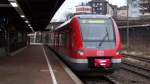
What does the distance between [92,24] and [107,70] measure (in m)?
2.24

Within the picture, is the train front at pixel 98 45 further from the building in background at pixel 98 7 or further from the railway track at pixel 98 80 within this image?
the building in background at pixel 98 7

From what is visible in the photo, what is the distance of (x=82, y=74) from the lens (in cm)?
1831

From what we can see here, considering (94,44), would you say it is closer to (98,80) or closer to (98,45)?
(98,45)

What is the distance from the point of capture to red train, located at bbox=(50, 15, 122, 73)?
694 inches

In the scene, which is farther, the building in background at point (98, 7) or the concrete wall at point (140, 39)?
the building in background at point (98, 7)

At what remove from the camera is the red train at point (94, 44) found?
17625mm

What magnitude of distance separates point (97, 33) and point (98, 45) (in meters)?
0.67

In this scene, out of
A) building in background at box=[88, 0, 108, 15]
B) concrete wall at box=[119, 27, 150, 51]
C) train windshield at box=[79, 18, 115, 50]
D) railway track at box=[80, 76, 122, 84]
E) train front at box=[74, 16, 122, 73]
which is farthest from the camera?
building in background at box=[88, 0, 108, 15]

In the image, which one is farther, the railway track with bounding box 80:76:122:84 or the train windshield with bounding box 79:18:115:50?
the railway track with bounding box 80:76:122:84

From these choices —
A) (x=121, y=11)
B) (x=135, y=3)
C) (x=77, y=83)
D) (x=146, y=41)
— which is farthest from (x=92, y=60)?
(x=121, y=11)

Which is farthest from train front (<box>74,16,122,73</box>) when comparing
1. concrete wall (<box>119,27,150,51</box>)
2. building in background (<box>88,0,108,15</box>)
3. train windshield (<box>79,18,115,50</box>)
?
building in background (<box>88,0,108,15</box>)

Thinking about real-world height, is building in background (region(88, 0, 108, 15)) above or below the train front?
above

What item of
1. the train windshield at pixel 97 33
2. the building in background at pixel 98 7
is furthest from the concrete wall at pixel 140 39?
the train windshield at pixel 97 33

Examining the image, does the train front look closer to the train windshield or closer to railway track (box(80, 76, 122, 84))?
the train windshield
